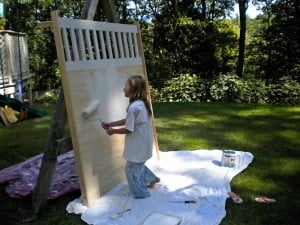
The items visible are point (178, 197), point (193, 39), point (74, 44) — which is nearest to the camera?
point (74, 44)

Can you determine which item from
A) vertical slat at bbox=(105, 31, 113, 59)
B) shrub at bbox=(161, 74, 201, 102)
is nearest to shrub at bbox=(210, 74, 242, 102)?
shrub at bbox=(161, 74, 201, 102)

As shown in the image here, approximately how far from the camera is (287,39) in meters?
16.0

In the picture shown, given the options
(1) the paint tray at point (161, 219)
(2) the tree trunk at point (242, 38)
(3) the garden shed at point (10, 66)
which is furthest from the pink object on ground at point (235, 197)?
(2) the tree trunk at point (242, 38)

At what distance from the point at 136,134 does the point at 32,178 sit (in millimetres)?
1385

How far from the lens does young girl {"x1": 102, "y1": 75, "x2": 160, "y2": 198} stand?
13.0 ft

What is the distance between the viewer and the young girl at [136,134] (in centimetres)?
396

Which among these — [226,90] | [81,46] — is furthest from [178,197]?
[226,90]

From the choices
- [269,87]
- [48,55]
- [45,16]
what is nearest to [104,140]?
[269,87]

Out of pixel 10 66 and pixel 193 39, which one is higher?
pixel 193 39

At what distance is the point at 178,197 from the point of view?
3.99m

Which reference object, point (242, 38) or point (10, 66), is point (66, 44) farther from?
point (242, 38)

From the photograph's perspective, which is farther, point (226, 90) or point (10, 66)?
point (10, 66)

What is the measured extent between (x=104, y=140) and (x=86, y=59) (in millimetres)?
863

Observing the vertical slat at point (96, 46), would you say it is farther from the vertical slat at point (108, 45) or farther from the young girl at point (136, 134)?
the young girl at point (136, 134)
